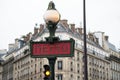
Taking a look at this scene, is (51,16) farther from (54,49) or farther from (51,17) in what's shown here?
(54,49)

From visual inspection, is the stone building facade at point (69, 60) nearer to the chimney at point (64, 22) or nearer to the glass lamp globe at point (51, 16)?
the chimney at point (64, 22)

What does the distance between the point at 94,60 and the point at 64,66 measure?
13.9m

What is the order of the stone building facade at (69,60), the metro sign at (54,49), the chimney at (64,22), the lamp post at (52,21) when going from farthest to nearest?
1. the chimney at (64,22)
2. the stone building facade at (69,60)
3. the lamp post at (52,21)
4. the metro sign at (54,49)


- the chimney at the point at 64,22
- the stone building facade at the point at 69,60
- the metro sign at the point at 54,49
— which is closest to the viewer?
the metro sign at the point at 54,49

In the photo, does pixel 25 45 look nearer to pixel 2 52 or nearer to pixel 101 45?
pixel 101 45

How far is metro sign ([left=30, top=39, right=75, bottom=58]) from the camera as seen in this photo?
38.2 feet

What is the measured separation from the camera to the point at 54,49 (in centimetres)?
1176

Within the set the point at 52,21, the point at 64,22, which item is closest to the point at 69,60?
the point at 64,22

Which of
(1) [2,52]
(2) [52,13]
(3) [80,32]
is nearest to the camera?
(2) [52,13]

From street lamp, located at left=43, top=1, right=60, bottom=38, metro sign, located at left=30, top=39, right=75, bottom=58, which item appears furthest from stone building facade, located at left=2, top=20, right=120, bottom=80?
street lamp, located at left=43, top=1, right=60, bottom=38

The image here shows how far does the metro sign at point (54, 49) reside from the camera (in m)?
11.7

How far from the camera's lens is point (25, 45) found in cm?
11819

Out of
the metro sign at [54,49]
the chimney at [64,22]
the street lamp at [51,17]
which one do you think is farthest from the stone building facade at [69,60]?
the street lamp at [51,17]

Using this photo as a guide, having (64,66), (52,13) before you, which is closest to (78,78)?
(64,66)
